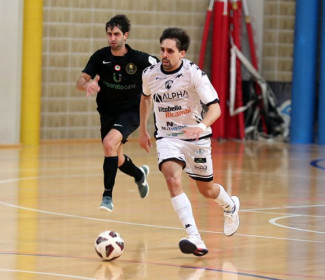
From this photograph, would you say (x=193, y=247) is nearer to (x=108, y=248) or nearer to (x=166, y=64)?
(x=108, y=248)

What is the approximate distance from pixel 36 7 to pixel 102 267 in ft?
34.5

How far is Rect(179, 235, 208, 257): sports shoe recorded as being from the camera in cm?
741

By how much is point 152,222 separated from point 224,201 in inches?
46.9

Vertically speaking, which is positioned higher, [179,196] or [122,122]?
[122,122]

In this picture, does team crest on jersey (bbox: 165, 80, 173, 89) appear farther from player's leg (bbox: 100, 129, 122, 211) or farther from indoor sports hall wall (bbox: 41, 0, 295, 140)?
indoor sports hall wall (bbox: 41, 0, 295, 140)

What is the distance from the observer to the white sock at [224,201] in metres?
8.34

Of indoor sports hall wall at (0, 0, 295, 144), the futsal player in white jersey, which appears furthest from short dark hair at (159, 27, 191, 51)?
indoor sports hall wall at (0, 0, 295, 144)

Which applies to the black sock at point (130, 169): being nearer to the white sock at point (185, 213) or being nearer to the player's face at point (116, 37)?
the player's face at point (116, 37)

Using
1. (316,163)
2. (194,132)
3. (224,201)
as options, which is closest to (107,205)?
(224,201)

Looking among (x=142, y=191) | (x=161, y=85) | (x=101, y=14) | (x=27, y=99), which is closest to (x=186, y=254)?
(x=161, y=85)

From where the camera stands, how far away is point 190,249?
7.41 metres

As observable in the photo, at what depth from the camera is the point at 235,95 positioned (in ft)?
62.2

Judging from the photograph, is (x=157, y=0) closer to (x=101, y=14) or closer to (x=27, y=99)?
(x=101, y=14)

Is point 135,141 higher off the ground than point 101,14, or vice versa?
point 101,14
